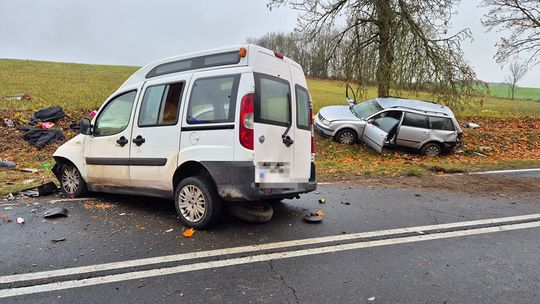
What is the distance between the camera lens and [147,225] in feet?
16.3

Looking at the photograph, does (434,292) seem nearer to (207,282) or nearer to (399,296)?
(399,296)

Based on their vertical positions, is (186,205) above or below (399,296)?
above

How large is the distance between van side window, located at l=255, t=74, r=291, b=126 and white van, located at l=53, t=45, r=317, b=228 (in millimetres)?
12

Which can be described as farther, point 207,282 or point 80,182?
point 80,182

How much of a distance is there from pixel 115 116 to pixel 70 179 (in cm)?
156

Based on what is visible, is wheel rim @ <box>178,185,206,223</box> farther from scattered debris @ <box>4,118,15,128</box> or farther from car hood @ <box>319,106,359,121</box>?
scattered debris @ <box>4,118,15,128</box>

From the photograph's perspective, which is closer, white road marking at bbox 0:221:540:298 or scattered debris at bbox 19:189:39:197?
white road marking at bbox 0:221:540:298

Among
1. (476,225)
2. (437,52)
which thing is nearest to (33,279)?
(476,225)

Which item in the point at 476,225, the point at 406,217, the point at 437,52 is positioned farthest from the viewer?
the point at 437,52

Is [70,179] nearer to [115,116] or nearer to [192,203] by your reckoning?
[115,116]

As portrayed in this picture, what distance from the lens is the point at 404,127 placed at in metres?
13.3

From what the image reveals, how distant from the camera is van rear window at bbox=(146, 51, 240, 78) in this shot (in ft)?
15.3

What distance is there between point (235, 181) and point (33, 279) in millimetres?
2129

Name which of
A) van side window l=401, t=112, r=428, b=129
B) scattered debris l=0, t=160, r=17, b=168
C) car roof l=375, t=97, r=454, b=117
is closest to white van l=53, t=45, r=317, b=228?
scattered debris l=0, t=160, r=17, b=168
